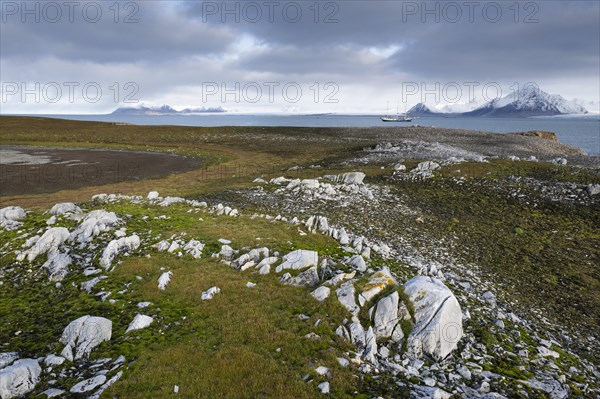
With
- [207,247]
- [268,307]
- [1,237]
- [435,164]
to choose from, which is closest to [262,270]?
[268,307]

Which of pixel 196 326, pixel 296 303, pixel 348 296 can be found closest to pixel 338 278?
pixel 348 296

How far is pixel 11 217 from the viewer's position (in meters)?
21.0

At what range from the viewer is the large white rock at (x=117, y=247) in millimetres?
16125

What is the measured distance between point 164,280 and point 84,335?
3.77 metres

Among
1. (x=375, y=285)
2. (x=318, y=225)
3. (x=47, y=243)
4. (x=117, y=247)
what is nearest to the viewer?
(x=375, y=285)

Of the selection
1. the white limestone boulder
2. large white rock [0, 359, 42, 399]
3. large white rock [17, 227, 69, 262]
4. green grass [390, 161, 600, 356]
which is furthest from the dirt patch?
the white limestone boulder

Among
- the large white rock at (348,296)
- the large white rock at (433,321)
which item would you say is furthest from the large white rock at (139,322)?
the large white rock at (433,321)

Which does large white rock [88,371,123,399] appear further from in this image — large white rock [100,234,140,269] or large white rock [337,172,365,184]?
large white rock [337,172,365,184]

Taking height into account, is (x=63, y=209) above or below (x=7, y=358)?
above

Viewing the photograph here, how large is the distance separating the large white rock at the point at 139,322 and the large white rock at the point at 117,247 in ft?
18.5

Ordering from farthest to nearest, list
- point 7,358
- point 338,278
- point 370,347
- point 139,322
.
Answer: point 338,278 < point 139,322 < point 370,347 < point 7,358

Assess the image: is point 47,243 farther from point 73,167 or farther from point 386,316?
point 73,167

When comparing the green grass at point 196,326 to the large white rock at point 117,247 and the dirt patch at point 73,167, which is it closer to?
the large white rock at point 117,247

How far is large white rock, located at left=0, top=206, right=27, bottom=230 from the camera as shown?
65.2 feet
